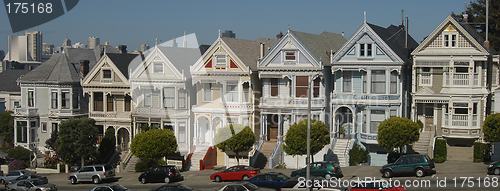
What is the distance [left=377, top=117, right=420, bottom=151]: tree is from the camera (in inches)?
1491

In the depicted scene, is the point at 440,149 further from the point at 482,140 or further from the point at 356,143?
the point at 356,143

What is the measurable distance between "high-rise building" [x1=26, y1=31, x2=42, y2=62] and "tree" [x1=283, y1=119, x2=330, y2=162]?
A: 120 m

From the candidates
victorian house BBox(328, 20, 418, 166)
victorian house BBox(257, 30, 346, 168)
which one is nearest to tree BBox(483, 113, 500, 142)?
victorian house BBox(328, 20, 418, 166)

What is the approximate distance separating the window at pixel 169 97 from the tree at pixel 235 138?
7286 mm

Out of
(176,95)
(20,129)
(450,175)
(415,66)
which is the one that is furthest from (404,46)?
(20,129)

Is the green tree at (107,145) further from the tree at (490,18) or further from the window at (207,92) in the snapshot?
the tree at (490,18)

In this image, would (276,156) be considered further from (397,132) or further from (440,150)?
(440,150)

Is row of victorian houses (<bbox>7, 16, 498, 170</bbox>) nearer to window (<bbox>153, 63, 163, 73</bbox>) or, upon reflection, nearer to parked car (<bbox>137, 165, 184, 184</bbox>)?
window (<bbox>153, 63, 163, 73</bbox>)

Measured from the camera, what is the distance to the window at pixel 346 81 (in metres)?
42.3

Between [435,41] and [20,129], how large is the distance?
40.3 m

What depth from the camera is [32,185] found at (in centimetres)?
3612

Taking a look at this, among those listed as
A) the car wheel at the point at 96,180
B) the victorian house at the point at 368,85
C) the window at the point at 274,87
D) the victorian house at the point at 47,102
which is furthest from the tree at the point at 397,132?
the victorian house at the point at 47,102

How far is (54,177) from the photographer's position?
46.4 metres

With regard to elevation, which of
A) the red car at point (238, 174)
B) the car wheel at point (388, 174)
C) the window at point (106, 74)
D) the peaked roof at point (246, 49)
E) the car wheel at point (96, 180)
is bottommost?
the car wheel at point (96, 180)
